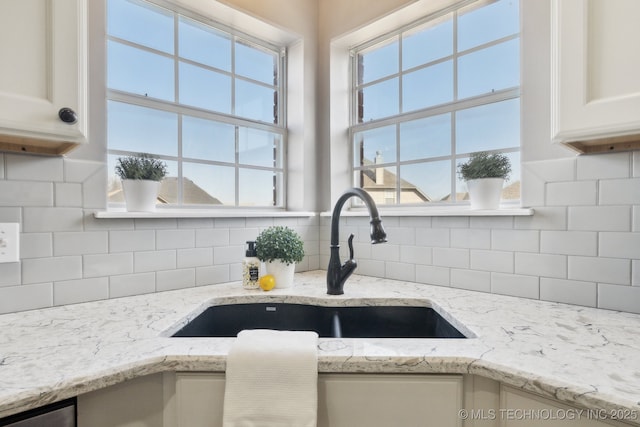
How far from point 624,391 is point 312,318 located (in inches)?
36.6

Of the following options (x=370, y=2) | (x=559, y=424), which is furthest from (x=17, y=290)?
(x=370, y=2)

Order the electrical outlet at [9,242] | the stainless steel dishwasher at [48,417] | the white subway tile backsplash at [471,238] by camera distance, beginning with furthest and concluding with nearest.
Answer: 1. the white subway tile backsplash at [471,238]
2. the electrical outlet at [9,242]
3. the stainless steel dishwasher at [48,417]

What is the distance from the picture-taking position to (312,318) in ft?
4.36

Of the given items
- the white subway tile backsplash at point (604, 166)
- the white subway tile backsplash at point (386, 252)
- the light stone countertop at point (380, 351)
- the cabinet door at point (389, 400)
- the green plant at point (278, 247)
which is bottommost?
the cabinet door at point (389, 400)

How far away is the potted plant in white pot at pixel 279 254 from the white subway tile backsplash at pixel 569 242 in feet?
3.02

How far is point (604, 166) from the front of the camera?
111 centimetres

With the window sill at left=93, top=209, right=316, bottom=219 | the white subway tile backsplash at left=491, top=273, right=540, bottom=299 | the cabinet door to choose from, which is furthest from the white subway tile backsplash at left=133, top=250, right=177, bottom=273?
the white subway tile backsplash at left=491, top=273, right=540, bottom=299

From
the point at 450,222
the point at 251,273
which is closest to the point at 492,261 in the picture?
the point at 450,222

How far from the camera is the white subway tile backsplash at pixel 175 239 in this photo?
1387mm

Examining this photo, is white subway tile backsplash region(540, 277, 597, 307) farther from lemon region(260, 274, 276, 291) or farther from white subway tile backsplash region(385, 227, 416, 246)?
lemon region(260, 274, 276, 291)

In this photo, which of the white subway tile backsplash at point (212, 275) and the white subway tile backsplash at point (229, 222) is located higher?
the white subway tile backsplash at point (229, 222)

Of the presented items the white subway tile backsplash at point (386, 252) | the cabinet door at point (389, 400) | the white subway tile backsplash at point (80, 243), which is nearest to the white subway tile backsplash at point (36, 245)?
the white subway tile backsplash at point (80, 243)

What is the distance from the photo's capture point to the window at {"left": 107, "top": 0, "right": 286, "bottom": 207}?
1.43m

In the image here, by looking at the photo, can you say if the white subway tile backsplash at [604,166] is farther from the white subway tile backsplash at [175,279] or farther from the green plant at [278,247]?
the white subway tile backsplash at [175,279]
